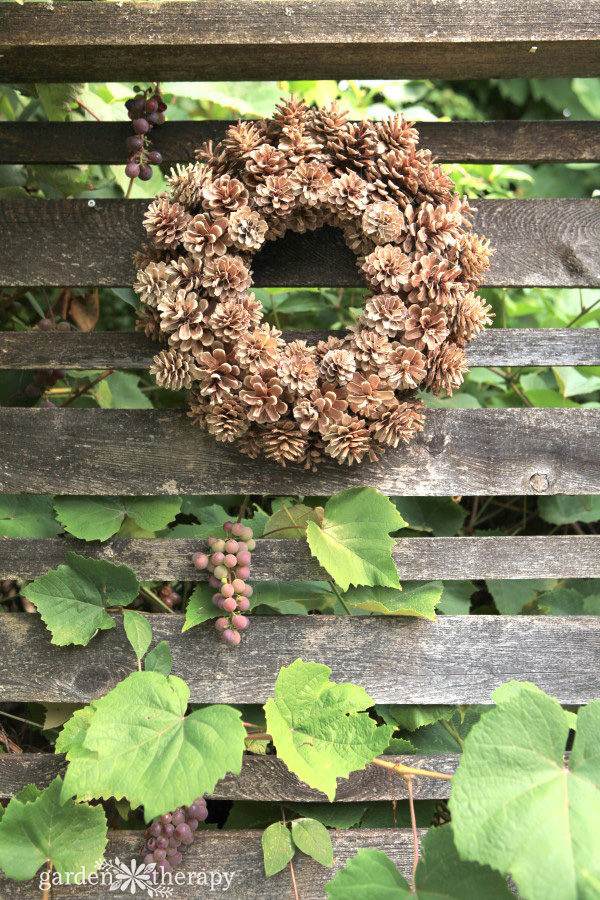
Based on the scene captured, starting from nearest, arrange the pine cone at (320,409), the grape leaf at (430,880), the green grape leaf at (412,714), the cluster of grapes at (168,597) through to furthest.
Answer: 1. the grape leaf at (430,880)
2. the pine cone at (320,409)
3. the green grape leaf at (412,714)
4. the cluster of grapes at (168,597)

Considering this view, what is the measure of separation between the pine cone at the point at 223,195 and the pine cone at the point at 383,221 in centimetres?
17

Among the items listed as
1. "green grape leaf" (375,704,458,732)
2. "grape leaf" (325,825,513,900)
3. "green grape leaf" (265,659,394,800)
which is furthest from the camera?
"green grape leaf" (375,704,458,732)

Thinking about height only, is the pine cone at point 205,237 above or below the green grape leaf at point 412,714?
above

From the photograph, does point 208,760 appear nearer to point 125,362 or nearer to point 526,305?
point 125,362

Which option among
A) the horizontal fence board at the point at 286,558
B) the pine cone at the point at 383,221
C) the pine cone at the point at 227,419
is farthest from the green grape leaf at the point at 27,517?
the pine cone at the point at 383,221

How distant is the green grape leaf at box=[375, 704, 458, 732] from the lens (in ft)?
3.77

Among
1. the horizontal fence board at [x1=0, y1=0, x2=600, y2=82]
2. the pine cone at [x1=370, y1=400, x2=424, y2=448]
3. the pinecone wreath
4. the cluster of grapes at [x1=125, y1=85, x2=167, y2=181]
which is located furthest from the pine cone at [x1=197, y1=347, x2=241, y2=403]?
the horizontal fence board at [x1=0, y1=0, x2=600, y2=82]

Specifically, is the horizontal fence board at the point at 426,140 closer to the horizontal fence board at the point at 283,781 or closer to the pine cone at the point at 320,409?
the pine cone at the point at 320,409

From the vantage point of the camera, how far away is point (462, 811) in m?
0.73

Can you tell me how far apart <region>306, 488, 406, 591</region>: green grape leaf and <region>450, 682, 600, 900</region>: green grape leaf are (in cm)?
32

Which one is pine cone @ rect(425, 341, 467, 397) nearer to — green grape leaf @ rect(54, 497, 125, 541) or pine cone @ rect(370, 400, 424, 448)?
pine cone @ rect(370, 400, 424, 448)

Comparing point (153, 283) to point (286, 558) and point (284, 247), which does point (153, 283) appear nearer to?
point (284, 247)

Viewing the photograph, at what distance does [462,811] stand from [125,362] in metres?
0.79

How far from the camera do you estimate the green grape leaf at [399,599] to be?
1.12m
